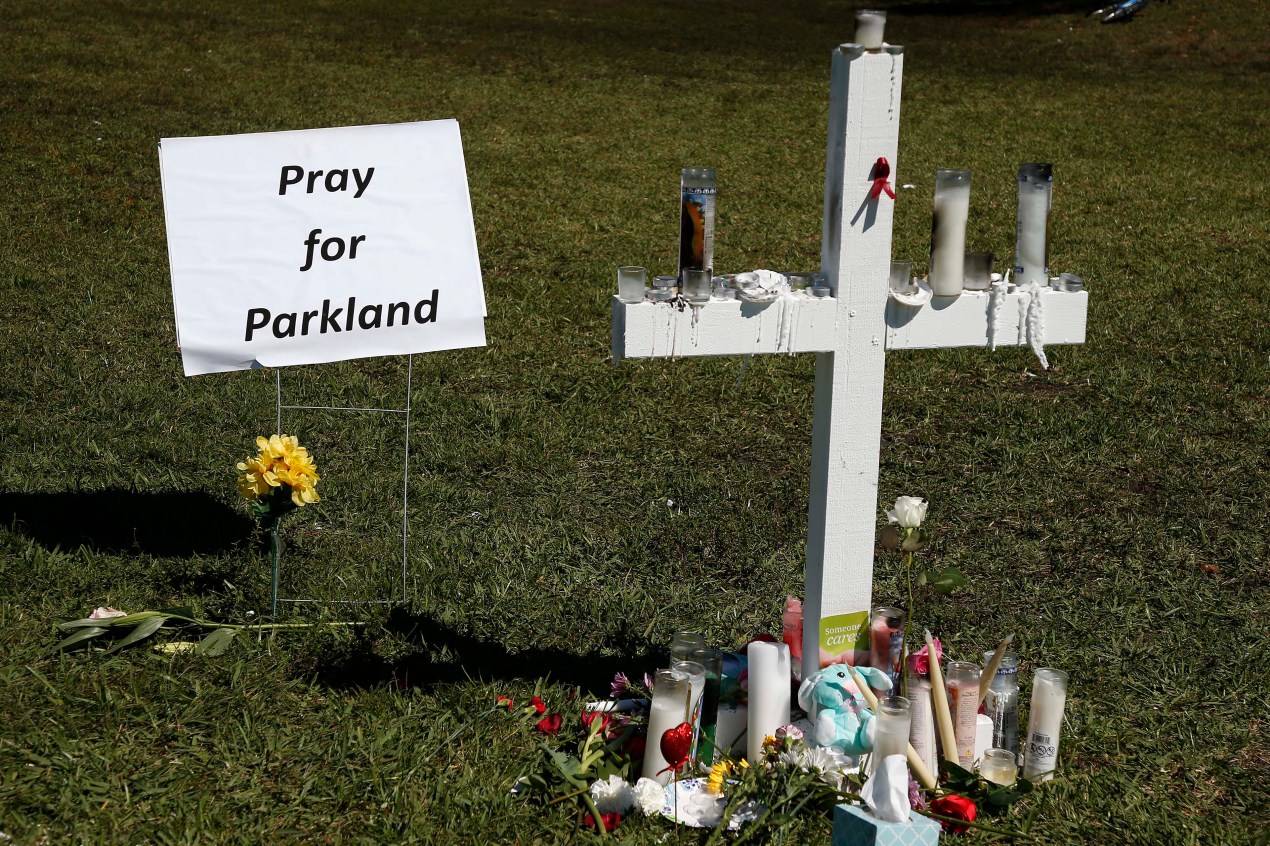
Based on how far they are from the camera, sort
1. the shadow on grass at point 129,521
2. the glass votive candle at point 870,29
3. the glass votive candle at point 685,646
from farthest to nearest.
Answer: the shadow on grass at point 129,521 < the glass votive candle at point 685,646 < the glass votive candle at point 870,29

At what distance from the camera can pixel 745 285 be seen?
283 centimetres

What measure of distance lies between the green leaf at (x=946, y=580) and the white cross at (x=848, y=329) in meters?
0.16

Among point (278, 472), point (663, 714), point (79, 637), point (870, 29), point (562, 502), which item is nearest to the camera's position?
point (870, 29)

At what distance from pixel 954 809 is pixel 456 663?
1.30 metres

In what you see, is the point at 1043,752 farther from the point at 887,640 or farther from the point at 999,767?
the point at 887,640

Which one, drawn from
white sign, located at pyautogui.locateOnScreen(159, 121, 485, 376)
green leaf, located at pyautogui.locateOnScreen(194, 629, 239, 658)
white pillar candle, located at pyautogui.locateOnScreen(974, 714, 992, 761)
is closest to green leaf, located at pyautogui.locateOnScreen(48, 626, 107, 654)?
green leaf, located at pyautogui.locateOnScreen(194, 629, 239, 658)

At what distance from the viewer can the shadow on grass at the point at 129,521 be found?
404 centimetres

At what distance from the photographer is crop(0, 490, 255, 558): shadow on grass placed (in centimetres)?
404

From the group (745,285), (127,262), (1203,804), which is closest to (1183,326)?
(1203,804)

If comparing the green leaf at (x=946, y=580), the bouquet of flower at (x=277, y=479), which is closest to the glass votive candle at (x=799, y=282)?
the green leaf at (x=946, y=580)

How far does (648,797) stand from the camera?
9.33 feet

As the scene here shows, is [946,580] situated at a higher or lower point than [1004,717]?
higher

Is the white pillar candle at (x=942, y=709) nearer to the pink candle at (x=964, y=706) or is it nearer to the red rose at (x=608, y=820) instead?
the pink candle at (x=964, y=706)

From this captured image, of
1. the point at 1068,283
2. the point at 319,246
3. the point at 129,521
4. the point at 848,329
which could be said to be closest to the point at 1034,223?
the point at 1068,283
